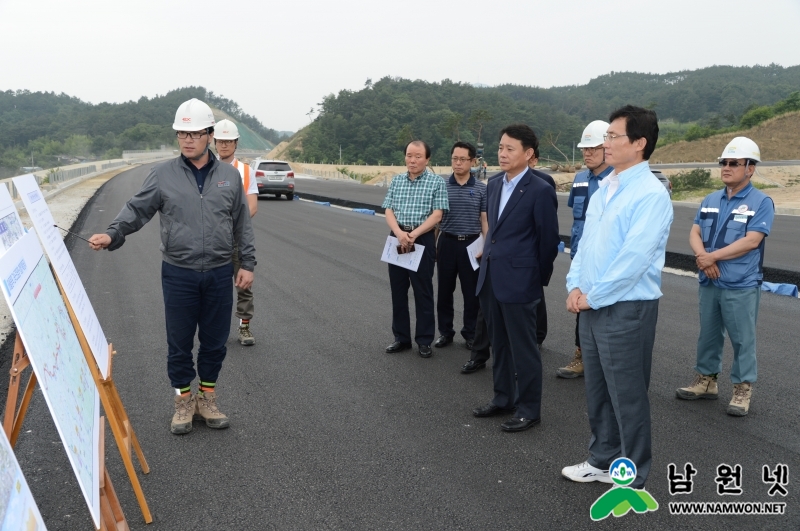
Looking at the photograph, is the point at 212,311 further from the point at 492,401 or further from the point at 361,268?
the point at 361,268

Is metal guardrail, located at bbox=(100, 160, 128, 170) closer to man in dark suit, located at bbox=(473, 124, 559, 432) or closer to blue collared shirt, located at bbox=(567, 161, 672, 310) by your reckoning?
man in dark suit, located at bbox=(473, 124, 559, 432)

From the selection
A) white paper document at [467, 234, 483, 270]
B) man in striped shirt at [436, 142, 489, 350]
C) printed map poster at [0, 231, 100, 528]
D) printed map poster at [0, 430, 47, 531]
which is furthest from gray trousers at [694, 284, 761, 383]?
printed map poster at [0, 430, 47, 531]

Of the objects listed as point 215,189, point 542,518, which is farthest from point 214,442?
point 542,518

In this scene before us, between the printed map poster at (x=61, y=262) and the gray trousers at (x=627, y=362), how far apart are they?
106 inches

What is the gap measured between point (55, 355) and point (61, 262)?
98 cm

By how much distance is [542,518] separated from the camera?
365 centimetres

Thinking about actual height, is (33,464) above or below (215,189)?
below

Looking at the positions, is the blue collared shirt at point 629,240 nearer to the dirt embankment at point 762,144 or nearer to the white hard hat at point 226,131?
the white hard hat at point 226,131

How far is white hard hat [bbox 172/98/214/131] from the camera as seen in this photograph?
4.48 metres

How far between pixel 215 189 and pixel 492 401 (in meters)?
2.54

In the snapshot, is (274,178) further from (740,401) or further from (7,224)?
(7,224)

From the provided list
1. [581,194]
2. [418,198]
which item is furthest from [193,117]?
[581,194]

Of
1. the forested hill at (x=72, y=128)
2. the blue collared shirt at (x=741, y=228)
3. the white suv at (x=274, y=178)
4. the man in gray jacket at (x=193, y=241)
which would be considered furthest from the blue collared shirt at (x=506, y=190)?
the forested hill at (x=72, y=128)

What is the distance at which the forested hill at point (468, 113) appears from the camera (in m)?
103
